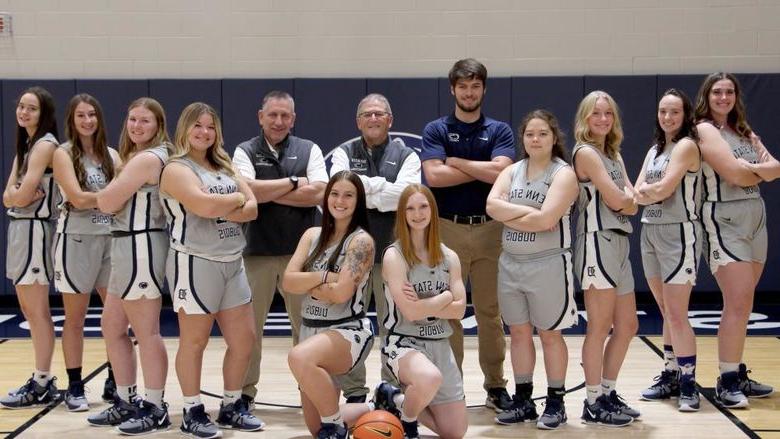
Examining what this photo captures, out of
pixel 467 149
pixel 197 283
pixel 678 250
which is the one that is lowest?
pixel 197 283

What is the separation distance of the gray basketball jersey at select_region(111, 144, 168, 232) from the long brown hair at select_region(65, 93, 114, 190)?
0.60 meters

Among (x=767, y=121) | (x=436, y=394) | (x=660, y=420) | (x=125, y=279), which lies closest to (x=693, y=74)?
(x=767, y=121)

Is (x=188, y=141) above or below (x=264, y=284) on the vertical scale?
above

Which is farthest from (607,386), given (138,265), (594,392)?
(138,265)

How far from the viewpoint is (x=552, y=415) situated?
5.17 m

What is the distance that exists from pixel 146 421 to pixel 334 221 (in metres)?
1.48

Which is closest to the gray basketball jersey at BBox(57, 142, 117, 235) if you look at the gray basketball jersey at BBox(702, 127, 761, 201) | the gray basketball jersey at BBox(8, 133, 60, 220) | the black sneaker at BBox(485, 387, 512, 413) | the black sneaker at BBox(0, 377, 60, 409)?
the gray basketball jersey at BBox(8, 133, 60, 220)

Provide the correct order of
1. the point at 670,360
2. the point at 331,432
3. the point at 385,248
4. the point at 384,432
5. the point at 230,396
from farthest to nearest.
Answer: the point at 670,360 → the point at 385,248 → the point at 230,396 → the point at 331,432 → the point at 384,432

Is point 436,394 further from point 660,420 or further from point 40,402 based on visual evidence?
point 40,402

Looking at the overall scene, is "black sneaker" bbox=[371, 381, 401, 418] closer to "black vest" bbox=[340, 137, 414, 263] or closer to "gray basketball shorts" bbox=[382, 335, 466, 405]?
"gray basketball shorts" bbox=[382, 335, 466, 405]

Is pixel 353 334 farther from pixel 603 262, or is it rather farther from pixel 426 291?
pixel 603 262

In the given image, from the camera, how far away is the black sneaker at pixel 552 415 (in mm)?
5152

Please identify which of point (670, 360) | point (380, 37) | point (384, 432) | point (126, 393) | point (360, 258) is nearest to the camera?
point (384, 432)

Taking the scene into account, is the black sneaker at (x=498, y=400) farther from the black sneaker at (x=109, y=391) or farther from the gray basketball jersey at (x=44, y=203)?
the gray basketball jersey at (x=44, y=203)
